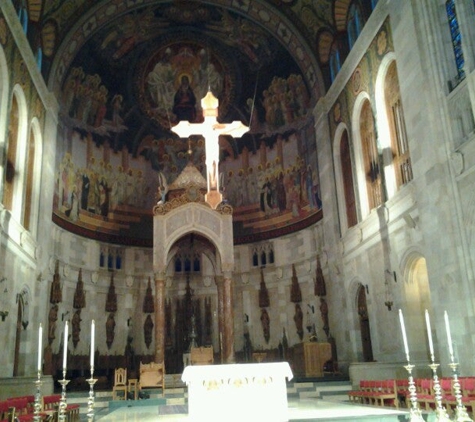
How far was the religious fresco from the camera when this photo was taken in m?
24.2

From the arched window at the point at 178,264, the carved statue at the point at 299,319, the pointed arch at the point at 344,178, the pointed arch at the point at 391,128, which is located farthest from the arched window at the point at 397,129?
the arched window at the point at 178,264

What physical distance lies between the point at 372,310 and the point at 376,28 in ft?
31.5

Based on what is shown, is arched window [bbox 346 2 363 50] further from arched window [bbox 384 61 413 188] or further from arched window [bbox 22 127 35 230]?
arched window [bbox 22 127 35 230]

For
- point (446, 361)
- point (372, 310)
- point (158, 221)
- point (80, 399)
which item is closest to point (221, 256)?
point (158, 221)

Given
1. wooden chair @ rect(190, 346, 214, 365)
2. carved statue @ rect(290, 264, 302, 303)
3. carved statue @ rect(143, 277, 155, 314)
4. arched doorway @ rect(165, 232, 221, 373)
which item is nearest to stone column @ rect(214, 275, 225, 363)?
wooden chair @ rect(190, 346, 214, 365)

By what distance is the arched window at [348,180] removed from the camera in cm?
2027

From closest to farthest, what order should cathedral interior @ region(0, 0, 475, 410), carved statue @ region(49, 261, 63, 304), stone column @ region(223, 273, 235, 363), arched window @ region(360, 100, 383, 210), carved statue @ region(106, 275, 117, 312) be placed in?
cathedral interior @ region(0, 0, 475, 410), arched window @ region(360, 100, 383, 210), stone column @ region(223, 273, 235, 363), carved statue @ region(49, 261, 63, 304), carved statue @ region(106, 275, 117, 312)

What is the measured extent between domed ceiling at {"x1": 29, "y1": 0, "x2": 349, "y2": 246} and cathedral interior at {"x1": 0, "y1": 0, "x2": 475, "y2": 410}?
95mm

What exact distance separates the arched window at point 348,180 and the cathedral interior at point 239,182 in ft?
0.41

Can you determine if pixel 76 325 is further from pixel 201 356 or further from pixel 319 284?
pixel 319 284

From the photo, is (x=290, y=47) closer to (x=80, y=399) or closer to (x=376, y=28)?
(x=376, y=28)

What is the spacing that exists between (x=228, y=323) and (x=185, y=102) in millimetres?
13370

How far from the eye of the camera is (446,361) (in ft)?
41.9

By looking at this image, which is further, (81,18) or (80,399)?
(81,18)
